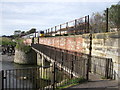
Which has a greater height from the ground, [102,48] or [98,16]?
[98,16]

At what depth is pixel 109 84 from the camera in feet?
24.0

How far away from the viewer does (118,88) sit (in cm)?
671

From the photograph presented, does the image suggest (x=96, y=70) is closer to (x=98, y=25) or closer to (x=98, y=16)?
(x=98, y=25)

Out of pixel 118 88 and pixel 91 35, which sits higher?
pixel 91 35

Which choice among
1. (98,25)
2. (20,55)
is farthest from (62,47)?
(20,55)

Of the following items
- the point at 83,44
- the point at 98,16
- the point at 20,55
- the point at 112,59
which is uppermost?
the point at 98,16

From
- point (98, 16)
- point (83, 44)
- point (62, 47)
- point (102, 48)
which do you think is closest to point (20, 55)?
point (62, 47)

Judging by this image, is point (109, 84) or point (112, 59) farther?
point (112, 59)

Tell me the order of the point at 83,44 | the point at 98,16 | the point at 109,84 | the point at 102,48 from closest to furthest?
1. the point at 109,84
2. the point at 102,48
3. the point at 83,44
4. the point at 98,16

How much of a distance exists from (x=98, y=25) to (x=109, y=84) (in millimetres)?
8643

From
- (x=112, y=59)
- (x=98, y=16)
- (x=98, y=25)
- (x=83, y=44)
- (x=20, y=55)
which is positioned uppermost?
(x=98, y=16)

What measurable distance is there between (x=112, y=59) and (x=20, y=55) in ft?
102

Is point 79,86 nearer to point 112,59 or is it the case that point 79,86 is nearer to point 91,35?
point 112,59

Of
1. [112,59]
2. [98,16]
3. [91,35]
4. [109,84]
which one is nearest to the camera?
[109,84]
